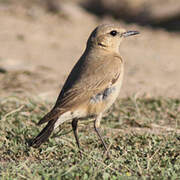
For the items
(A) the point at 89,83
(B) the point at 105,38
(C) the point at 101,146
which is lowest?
(C) the point at 101,146

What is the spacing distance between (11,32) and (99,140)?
730 centimetres

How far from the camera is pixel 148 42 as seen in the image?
12508 millimetres

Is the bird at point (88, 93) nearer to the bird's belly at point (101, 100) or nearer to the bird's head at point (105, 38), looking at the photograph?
the bird's belly at point (101, 100)

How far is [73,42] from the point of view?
12070 millimetres

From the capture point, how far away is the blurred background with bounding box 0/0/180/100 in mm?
8477

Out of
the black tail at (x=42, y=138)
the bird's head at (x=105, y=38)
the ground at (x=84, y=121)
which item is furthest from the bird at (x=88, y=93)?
the ground at (x=84, y=121)

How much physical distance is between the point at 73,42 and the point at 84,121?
608cm

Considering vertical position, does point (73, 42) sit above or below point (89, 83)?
below

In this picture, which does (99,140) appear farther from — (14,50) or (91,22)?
(91,22)

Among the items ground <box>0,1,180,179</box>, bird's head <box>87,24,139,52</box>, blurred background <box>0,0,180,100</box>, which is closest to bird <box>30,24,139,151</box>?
bird's head <box>87,24,139,52</box>

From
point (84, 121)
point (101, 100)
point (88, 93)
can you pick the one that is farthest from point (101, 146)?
point (84, 121)

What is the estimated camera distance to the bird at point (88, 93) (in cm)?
496

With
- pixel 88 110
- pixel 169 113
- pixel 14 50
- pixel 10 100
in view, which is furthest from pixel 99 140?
pixel 14 50

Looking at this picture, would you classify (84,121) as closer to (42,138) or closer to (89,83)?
(89,83)
